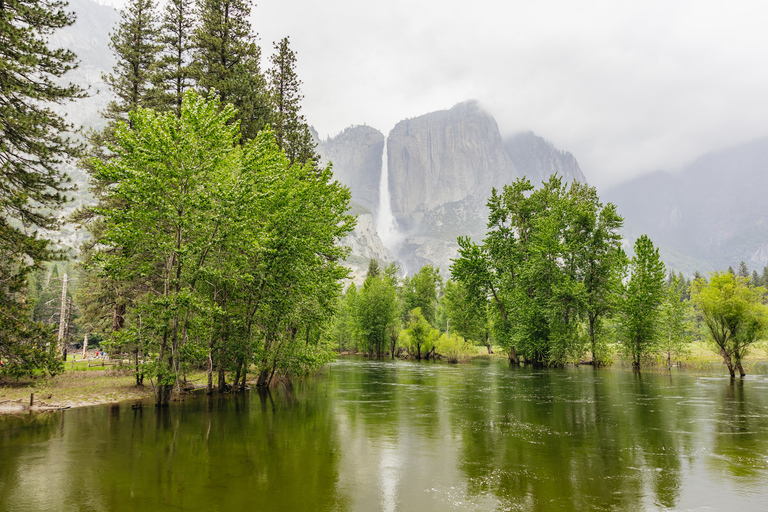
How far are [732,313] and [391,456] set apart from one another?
3588cm

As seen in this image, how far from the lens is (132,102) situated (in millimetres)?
33938

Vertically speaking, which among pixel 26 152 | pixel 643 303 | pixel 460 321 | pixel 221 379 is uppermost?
pixel 26 152

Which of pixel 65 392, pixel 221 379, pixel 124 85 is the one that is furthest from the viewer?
pixel 124 85

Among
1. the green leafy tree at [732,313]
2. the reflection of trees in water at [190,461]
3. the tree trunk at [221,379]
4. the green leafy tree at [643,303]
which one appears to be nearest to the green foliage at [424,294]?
the green leafy tree at [643,303]

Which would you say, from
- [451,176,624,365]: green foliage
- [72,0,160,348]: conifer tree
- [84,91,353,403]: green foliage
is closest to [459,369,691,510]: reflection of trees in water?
[84,91,353,403]: green foliage

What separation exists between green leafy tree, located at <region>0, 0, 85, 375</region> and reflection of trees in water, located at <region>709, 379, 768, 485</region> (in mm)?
25709

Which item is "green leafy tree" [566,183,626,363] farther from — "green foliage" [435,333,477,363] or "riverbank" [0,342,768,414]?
"riverbank" [0,342,768,414]

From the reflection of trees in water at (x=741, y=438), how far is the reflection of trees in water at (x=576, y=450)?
3.58 ft

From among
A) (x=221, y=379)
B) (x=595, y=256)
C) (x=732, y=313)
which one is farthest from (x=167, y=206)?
(x=595, y=256)

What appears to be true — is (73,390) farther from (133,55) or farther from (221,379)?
(133,55)

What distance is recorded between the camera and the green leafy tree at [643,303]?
44469mm

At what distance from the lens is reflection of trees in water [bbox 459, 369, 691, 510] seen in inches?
386

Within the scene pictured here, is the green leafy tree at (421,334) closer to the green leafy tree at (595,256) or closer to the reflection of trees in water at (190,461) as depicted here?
the green leafy tree at (595,256)

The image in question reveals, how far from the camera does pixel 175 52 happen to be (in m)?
35.3
